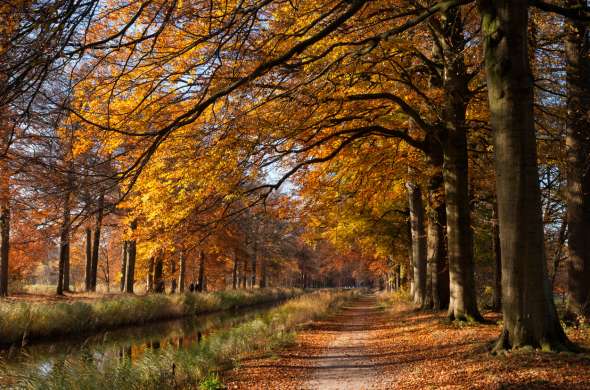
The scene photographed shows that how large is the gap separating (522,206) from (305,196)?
927cm

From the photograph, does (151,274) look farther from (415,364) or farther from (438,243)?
(415,364)

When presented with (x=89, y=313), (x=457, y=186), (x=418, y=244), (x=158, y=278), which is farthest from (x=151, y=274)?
(x=457, y=186)

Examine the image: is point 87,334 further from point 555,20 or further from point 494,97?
point 555,20

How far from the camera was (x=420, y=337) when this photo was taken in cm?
1077

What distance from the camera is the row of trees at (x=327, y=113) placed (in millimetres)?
5547

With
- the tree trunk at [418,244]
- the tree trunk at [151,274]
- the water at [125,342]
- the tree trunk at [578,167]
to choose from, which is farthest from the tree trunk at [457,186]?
the tree trunk at [151,274]

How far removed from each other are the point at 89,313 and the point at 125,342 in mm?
2605

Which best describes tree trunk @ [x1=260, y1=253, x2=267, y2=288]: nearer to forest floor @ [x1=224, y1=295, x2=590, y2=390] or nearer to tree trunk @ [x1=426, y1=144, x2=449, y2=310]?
tree trunk @ [x1=426, y1=144, x2=449, y2=310]

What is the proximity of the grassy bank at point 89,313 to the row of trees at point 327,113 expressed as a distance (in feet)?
10.9

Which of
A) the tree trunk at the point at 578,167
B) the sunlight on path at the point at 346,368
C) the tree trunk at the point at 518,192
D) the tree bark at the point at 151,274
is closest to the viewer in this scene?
the tree trunk at the point at 518,192

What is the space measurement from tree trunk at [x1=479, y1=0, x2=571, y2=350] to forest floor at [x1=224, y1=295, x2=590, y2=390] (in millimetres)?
440

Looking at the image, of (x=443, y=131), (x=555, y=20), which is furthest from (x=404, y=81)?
(x=555, y=20)

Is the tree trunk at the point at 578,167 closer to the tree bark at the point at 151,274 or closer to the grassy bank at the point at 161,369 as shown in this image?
Answer: the grassy bank at the point at 161,369

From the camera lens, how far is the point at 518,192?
21.1 ft
